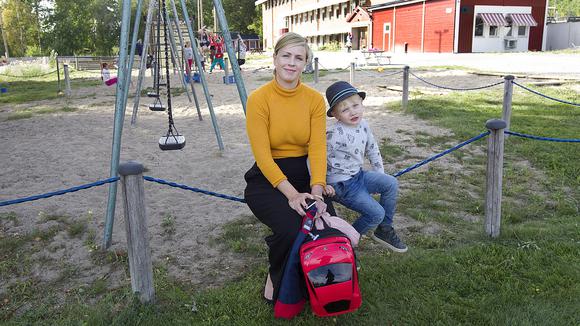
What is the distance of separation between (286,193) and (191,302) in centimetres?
97

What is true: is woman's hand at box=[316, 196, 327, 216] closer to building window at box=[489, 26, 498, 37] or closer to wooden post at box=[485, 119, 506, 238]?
wooden post at box=[485, 119, 506, 238]

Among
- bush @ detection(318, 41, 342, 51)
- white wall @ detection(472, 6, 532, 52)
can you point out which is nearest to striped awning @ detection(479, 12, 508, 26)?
white wall @ detection(472, 6, 532, 52)

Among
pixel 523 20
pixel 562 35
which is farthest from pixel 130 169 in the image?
pixel 562 35

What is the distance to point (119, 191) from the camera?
18.5 feet

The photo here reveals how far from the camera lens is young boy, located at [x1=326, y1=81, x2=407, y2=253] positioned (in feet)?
10.7

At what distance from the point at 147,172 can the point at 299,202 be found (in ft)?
14.0

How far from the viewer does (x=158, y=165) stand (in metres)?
6.90

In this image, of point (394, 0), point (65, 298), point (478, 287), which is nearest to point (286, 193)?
point (478, 287)

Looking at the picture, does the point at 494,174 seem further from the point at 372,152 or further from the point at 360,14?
the point at 360,14

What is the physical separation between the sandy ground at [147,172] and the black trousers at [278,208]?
2.79ft

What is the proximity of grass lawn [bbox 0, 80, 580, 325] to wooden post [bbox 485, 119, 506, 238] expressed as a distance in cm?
14

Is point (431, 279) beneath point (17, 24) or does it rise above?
beneath

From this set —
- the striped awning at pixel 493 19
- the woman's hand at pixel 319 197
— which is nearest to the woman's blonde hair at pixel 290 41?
the woman's hand at pixel 319 197

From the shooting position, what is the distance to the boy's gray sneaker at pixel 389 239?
12.0 ft
